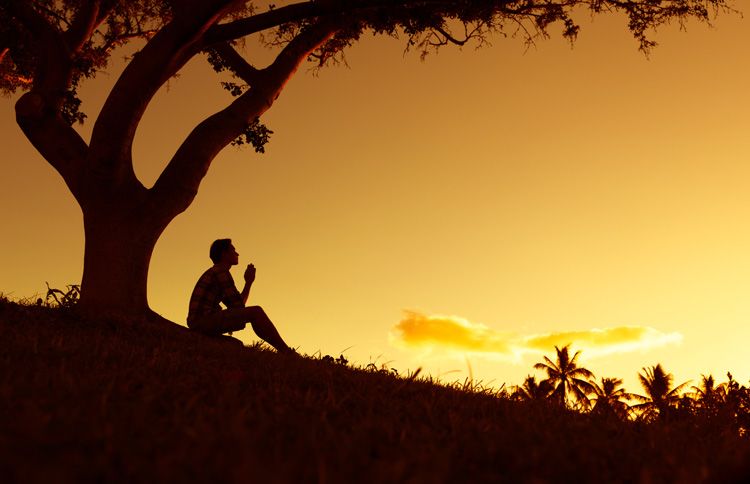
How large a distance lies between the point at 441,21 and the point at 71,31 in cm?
643

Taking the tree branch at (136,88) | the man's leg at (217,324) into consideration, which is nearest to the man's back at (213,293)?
the man's leg at (217,324)

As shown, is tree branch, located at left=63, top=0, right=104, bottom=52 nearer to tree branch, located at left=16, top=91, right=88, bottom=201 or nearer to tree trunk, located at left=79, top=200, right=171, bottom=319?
tree branch, located at left=16, top=91, right=88, bottom=201

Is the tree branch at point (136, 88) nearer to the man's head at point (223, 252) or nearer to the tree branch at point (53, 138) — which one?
the tree branch at point (53, 138)

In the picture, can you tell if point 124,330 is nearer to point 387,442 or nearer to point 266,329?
point 266,329

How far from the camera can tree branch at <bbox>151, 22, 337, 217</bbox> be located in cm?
1009

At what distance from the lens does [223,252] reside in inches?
384

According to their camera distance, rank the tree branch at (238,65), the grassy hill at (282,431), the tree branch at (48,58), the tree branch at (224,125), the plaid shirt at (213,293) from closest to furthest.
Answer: the grassy hill at (282,431)
the plaid shirt at (213,293)
the tree branch at (224,125)
the tree branch at (48,58)
the tree branch at (238,65)

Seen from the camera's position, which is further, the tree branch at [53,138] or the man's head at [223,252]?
the tree branch at [53,138]

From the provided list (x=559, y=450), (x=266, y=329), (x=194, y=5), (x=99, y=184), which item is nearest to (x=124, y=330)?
(x=266, y=329)

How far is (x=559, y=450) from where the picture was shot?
3.53m

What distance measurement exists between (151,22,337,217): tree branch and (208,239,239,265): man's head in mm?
894

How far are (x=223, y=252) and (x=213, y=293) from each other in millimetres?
606

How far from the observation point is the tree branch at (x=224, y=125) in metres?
10.1

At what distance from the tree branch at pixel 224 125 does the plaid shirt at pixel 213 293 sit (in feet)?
4.20
